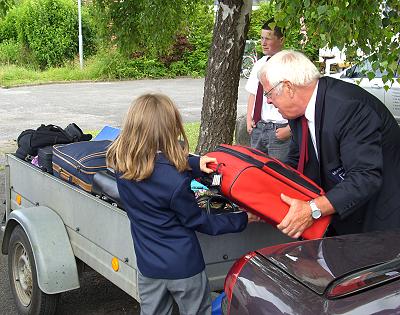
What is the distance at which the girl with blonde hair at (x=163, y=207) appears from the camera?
2848 mm

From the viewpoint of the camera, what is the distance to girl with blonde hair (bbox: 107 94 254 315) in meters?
2.85

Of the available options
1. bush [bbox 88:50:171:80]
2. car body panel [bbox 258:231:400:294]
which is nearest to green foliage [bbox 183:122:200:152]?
car body panel [bbox 258:231:400:294]

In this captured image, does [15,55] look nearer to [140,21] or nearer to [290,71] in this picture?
[140,21]

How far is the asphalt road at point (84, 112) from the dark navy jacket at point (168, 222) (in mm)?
1595

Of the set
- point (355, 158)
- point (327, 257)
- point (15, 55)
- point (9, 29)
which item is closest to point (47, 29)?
point (15, 55)

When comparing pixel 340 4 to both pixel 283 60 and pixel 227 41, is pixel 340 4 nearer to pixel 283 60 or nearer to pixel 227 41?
pixel 283 60

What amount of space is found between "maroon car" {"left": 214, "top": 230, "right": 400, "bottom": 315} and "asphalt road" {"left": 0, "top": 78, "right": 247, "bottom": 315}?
7.64 ft

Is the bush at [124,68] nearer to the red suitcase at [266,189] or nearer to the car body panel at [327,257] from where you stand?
the red suitcase at [266,189]

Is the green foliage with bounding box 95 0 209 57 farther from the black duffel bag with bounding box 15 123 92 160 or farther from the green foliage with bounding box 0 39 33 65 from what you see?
the green foliage with bounding box 0 39 33 65

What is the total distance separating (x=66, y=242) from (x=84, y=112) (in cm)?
1223

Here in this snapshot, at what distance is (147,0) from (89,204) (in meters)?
3.76

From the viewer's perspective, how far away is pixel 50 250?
3.75 metres

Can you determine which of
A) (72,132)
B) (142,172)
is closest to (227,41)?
(72,132)

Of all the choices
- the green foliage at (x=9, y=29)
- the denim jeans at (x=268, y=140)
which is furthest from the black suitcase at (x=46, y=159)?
the green foliage at (x=9, y=29)
